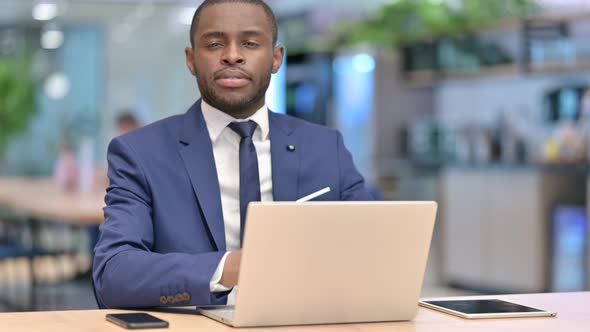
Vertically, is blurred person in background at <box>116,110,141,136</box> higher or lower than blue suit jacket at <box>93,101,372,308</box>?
higher

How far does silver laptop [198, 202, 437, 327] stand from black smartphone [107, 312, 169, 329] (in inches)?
4.2

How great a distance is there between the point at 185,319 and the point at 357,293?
292 millimetres

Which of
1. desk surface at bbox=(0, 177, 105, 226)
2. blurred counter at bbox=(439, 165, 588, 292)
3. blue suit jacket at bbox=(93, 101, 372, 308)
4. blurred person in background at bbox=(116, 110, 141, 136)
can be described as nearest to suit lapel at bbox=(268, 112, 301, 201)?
blue suit jacket at bbox=(93, 101, 372, 308)

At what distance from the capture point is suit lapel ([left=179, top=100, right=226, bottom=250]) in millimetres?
2086

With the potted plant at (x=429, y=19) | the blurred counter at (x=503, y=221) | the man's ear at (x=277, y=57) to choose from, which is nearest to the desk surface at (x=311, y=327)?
the man's ear at (x=277, y=57)

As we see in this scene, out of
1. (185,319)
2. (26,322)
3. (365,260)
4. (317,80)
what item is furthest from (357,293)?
(317,80)

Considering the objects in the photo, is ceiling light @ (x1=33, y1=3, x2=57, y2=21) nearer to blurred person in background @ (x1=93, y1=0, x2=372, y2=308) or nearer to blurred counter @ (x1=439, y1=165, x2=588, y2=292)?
blurred counter @ (x1=439, y1=165, x2=588, y2=292)

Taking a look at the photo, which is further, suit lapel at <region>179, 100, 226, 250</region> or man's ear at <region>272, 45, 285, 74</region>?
man's ear at <region>272, 45, 285, 74</region>

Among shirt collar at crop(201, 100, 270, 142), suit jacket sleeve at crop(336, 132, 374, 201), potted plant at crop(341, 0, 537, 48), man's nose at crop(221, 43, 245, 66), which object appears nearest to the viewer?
man's nose at crop(221, 43, 245, 66)

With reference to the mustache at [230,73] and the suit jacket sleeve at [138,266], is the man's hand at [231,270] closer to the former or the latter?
the suit jacket sleeve at [138,266]

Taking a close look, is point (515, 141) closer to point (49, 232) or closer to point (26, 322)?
point (49, 232)

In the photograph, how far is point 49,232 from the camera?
7.74 metres

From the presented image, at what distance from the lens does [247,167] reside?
2.15 metres

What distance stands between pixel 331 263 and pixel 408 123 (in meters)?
7.43
